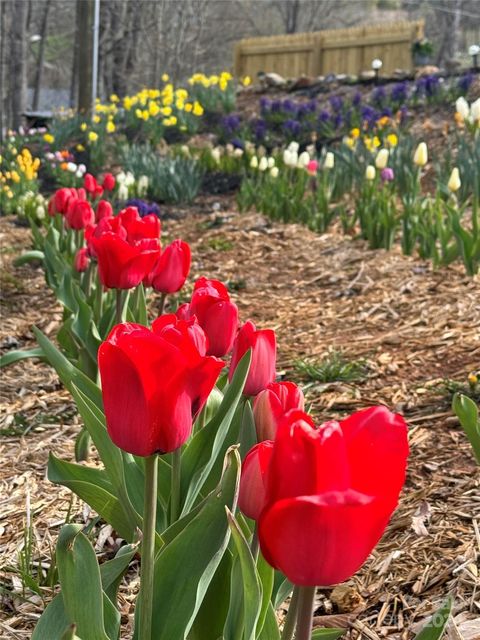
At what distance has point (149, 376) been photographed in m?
0.84

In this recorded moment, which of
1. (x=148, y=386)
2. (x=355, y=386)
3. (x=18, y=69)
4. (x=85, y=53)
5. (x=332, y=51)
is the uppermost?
(x=332, y=51)

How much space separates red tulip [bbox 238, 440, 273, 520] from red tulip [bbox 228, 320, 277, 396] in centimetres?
36

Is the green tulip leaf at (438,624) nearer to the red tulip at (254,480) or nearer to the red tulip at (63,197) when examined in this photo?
the red tulip at (254,480)

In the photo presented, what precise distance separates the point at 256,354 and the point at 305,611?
1.66 ft

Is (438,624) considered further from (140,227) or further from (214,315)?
(140,227)

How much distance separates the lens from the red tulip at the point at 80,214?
3201mm

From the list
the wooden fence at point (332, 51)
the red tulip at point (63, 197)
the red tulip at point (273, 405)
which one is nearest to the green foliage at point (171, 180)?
the red tulip at point (63, 197)

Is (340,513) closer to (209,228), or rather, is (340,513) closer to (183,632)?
(183,632)

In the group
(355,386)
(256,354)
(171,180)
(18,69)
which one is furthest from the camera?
(18,69)

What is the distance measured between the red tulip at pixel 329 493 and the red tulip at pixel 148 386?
189 mm

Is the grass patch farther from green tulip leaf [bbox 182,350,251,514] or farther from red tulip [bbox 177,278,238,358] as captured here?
red tulip [bbox 177,278,238,358]

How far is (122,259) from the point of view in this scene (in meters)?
1.84

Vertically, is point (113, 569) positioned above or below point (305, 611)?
below

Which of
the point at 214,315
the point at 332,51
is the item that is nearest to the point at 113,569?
the point at 214,315
